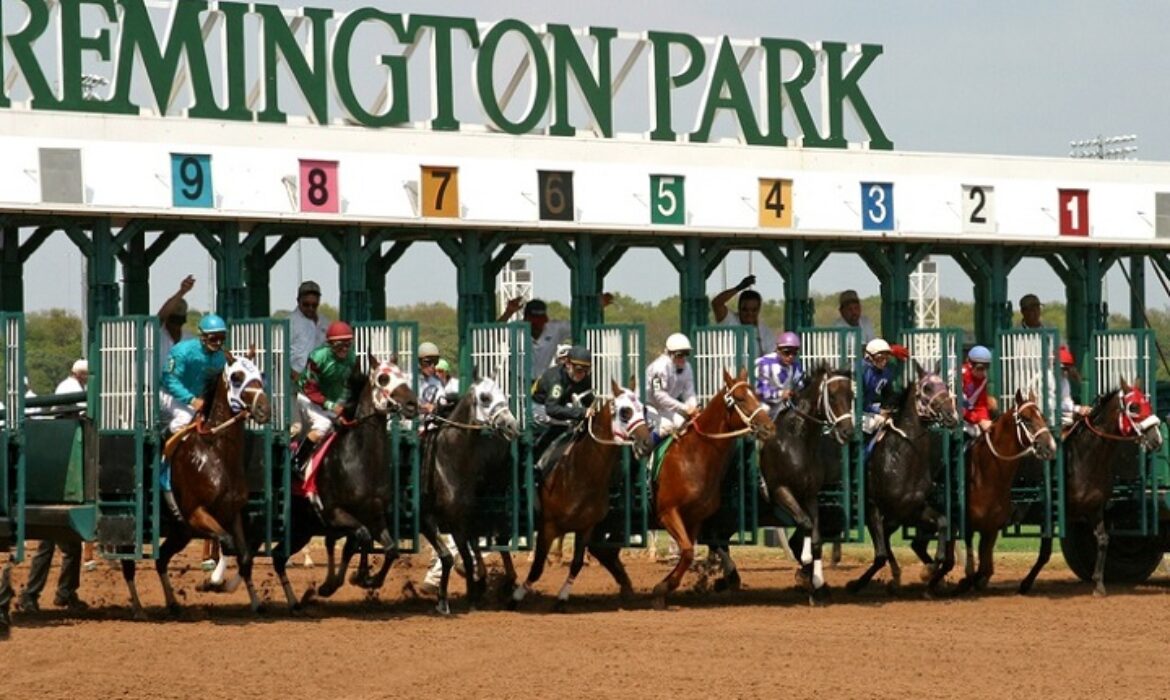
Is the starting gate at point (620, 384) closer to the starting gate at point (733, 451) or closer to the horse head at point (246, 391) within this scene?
the starting gate at point (733, 451)

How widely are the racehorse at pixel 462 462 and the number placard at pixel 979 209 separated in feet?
21.4

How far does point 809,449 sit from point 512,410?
2.24 m

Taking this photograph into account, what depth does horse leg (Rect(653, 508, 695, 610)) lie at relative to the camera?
18750 mm

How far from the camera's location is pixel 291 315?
19.7 metres

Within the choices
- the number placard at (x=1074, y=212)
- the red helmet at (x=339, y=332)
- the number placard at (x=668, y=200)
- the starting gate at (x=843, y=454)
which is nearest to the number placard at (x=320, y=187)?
the red helmet at (x=339, y=332)

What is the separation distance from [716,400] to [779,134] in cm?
604

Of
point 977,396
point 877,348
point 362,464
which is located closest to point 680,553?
point 877,348

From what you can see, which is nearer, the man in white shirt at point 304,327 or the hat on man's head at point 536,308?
the man in white shirt at point 304,327

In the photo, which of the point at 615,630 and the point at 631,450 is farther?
the point at 631,450

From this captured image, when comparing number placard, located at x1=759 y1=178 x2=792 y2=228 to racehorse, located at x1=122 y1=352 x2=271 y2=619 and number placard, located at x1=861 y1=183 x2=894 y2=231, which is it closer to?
number placard, located at x1=861 y1=183 x2=894 y2=231

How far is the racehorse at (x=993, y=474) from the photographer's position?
2025cm

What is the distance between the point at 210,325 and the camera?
17.8 m

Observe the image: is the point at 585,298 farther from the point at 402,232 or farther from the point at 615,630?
the point at 615,630

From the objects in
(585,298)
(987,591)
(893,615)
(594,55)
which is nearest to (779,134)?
(594,55)
